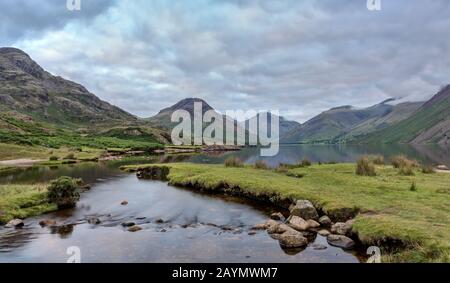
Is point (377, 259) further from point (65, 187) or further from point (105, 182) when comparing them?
point (105, 182)

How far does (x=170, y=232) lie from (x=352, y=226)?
14960 millimetres

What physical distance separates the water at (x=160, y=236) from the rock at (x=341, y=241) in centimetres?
60

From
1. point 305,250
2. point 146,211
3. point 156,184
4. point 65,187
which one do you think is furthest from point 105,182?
point 305,250

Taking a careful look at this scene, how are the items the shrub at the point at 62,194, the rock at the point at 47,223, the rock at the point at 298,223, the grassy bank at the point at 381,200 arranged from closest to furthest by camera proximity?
the grassy bank at the point at 381,200, the rock at the point at 298,223, the rock at the point at 47,223, the shrub at the point at 62,194

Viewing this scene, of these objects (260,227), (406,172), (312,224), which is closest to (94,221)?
(260,227)

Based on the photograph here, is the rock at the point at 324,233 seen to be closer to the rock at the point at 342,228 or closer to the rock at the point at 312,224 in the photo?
the rock at the point at 342,228

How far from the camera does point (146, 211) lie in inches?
1618

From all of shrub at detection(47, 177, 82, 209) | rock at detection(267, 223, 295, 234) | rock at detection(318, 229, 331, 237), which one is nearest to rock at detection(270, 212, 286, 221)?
rock at detection(267, 223, 295, 234)

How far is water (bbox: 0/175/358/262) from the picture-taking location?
24562mm

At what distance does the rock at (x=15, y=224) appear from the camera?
111 feet

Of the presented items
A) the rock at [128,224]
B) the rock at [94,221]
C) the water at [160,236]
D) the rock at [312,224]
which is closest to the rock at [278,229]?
the water at [160,236]

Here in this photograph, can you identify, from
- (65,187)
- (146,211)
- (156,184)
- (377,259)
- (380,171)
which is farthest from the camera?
(156,184)

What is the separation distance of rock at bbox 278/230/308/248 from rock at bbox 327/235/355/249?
193 cm

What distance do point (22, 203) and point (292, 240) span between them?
30912 mm
